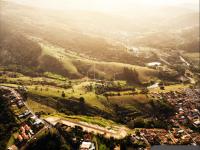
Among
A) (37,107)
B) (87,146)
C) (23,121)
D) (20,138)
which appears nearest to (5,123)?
(23,121)

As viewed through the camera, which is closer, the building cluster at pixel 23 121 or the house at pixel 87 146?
the house at pixel 87 146

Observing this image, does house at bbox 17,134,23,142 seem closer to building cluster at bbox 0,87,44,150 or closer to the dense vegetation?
building cluster at bbox 0,87,44,150

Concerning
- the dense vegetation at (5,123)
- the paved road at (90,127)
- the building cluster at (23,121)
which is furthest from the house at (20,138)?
the paved road at (90,127)

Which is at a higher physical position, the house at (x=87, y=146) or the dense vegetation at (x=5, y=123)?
the dense vegetation at (x=5, y=123)

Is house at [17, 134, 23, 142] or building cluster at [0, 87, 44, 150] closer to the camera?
house at [17, 134, 23, 142]

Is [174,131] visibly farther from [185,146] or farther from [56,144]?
[56,144]

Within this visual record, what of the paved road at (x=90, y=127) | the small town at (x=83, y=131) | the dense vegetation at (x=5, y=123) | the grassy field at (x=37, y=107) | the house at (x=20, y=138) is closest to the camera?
the house at (x=20, y=138)

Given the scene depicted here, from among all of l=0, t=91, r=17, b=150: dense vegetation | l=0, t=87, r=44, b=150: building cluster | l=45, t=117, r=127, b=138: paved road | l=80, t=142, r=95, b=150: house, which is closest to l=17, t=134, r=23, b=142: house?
l=0, t=87, r=44, b=150: building cluster

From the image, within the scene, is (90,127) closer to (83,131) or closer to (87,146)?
(83,131)

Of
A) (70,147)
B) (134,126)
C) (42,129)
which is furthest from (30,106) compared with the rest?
(134,126)

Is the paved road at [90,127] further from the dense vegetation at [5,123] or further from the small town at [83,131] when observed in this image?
the dense vegetation at [5,123]

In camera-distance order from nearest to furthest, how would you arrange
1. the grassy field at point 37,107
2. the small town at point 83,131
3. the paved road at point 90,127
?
the small town at point 83,131 < the paved road at point 90,127 < the grassy field at point 37,107
